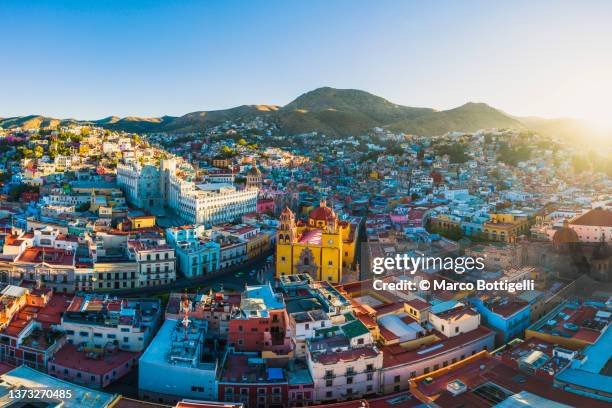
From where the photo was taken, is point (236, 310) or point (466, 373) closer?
point (466, 373)

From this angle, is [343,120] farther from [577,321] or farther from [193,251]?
[577,321]

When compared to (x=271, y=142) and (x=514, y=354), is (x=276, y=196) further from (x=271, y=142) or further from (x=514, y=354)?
(x=271, y=142)

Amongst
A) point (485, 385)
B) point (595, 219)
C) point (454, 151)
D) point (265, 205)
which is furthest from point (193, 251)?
point (454, 151)

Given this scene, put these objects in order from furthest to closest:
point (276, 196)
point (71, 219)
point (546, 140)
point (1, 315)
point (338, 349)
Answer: point (546, 140), point (276, 196), point (71, 219), point (1, 315), point (338, 349)

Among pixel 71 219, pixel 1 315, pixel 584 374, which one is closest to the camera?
pixel 584 374

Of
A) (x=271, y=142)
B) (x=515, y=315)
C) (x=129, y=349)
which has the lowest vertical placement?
(x=129, y=349)

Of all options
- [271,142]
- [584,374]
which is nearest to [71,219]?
[584,374]

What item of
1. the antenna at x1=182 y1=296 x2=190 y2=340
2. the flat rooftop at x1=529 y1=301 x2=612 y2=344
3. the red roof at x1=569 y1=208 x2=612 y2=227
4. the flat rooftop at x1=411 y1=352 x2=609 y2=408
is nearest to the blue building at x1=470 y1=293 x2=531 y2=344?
the flat rooftop at x1=529 y1=301 x2=612 y2=344
